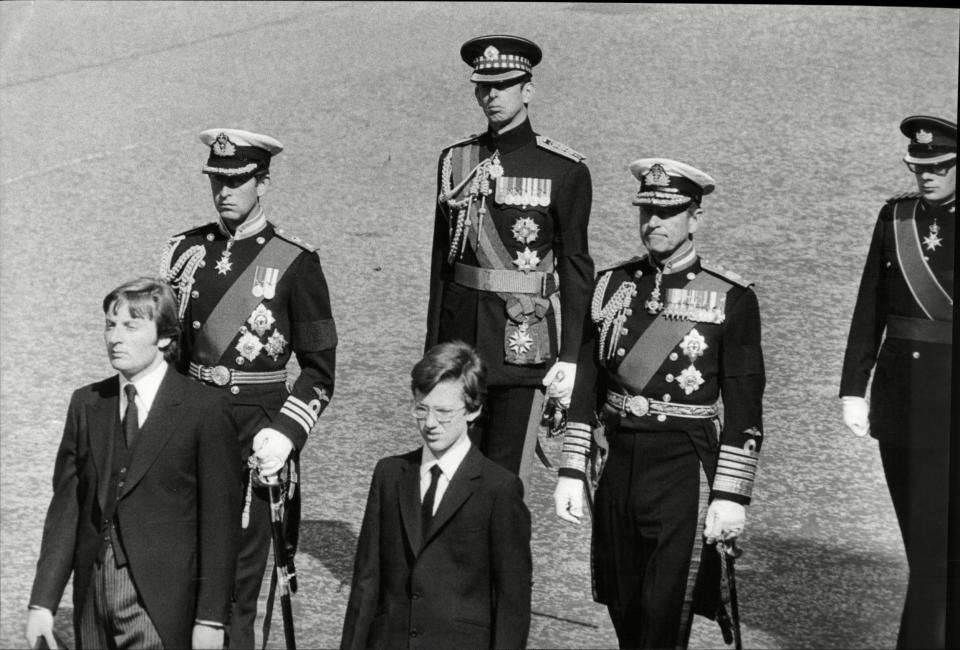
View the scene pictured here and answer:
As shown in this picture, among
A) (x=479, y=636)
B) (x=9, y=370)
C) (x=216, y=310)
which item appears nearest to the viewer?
(x=479, y=636)

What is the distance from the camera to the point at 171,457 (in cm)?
655

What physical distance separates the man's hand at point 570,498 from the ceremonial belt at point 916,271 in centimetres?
157

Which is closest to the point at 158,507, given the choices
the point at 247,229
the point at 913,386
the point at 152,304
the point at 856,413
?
the point at 152,304

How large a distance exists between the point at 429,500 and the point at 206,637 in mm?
880

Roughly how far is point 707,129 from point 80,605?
3846mm

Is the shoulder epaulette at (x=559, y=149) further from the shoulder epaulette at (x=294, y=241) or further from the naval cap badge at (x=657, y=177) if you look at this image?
the shoulder epaulette at (x=294, y=241)

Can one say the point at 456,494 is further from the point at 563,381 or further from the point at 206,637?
the point at 563,381

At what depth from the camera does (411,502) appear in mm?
6406

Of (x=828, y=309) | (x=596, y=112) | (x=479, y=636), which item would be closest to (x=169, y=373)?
(x=479, y=636)

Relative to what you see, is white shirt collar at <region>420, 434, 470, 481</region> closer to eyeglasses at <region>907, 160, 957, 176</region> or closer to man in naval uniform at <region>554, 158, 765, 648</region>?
man in naval uniform at <region>554, 158, 765, 648</region>

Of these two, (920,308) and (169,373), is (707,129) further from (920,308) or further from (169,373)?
(169,373)

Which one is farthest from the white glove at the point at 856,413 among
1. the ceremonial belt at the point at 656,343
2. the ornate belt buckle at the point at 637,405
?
the ornate belt buckle at the point at 637,405

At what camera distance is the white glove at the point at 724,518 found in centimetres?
686

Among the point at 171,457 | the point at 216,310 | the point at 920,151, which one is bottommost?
the point at 171,457
